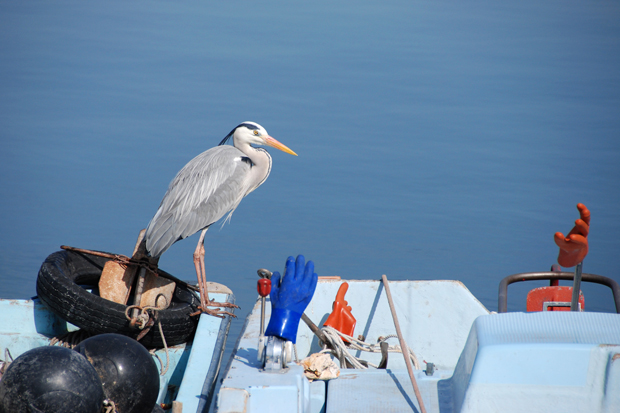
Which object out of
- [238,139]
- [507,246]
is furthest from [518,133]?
[238,139]

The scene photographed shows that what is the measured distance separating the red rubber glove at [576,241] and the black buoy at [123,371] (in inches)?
65.1

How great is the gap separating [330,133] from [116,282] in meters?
4.85

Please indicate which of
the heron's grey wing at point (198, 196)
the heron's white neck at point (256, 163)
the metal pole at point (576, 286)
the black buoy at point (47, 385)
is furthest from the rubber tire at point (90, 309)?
the metal pole at point (576, 286)

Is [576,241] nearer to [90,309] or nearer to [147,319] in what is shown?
[147,319]

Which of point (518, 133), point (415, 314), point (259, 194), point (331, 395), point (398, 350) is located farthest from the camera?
point (518, 133)

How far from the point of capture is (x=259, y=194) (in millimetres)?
7133

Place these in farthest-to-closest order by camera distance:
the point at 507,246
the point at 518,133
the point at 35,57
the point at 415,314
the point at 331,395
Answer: the point at 35,57 < the point at 518,133 < the point at 507,246 < the point at 415,314 < the point at 331,395

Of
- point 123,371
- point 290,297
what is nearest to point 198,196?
point 123,371

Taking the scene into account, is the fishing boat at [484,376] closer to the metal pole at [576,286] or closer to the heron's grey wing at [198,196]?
the metal pole at [576,286]

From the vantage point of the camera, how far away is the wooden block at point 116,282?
3.89m

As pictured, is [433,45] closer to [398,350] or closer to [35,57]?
[35,57]

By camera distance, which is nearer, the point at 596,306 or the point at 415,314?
the point at 415,314

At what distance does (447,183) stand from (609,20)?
883 cm

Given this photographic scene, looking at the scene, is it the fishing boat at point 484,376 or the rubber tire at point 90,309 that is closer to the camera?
the fishing boat at point 484,376
